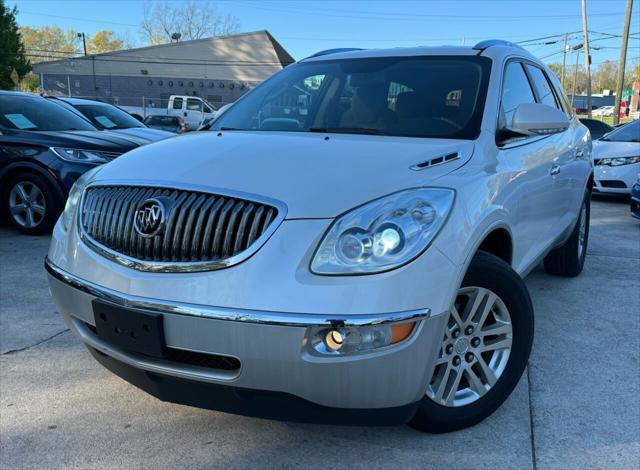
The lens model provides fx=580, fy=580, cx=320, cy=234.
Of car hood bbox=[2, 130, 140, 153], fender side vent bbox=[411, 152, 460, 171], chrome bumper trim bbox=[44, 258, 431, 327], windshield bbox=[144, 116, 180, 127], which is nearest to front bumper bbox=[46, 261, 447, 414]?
chrome bumper trim bbox=[44, 258, 431, 327]

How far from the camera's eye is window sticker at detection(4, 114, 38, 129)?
6564 millimetres

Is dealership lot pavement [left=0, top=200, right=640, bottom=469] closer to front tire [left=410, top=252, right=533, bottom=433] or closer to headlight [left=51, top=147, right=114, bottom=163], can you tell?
front tire [left=410, top=252, right=533, bottom=433]

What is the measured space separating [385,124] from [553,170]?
1.27 m

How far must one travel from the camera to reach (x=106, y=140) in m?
6.62

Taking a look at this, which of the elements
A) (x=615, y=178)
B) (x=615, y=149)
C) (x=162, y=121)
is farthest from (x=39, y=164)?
(x=162, y=121)

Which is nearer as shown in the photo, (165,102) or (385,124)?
(385,124)

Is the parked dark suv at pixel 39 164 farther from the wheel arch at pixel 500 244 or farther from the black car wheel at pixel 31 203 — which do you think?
the wheel arch at pixel 500 244

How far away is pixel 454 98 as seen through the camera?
3.07 m

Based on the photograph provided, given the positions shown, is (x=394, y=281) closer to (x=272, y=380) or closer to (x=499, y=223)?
(x=272, y=380)

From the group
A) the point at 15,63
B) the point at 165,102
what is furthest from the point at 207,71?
the point at 15,63

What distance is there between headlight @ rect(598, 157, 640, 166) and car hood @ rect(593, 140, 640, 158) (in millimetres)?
50

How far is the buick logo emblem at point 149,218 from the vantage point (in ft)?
7.17

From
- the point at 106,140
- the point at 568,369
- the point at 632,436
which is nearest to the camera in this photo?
the point at 632,436

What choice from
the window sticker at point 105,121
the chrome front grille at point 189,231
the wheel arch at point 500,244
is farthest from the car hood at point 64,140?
the wheel arch at point 500,244
